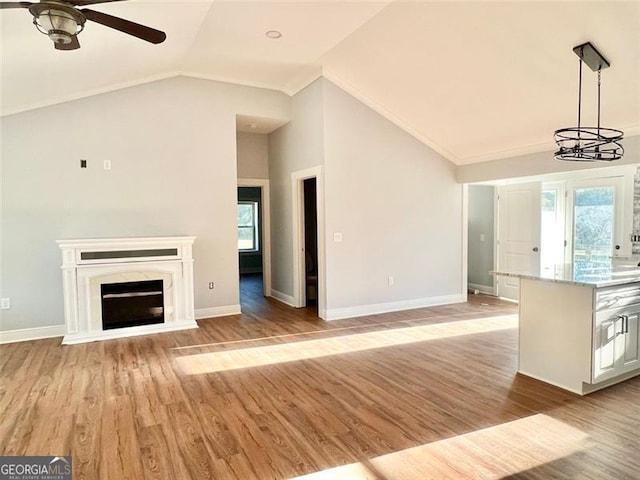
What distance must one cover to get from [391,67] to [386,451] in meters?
4.33

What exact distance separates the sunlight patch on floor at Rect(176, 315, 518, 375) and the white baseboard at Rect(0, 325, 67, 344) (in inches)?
78.4

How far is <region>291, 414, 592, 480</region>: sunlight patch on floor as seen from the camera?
83.6 inches

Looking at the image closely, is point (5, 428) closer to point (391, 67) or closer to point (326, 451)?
point (326, 451)

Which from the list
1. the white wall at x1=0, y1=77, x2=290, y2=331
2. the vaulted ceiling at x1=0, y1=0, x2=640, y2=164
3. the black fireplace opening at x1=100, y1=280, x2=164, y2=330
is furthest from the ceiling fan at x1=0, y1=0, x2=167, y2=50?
the black fireplace opening at x1=100, y1=280, x2=164, y2=330

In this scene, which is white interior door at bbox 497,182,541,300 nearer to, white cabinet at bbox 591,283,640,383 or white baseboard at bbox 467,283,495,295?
white baseboard at bbox 467,283,495,295

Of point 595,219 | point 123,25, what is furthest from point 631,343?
point 123,25

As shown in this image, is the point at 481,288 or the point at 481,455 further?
the point at 481,288

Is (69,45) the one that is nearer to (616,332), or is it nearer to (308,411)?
(308,411)

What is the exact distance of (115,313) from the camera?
189 inches

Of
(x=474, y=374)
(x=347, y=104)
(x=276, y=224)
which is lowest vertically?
(x=474, y=374)

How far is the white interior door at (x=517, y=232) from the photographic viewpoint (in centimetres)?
632

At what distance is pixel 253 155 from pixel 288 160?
98cm

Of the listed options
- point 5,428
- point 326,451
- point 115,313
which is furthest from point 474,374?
point 115,313

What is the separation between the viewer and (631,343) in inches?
129
